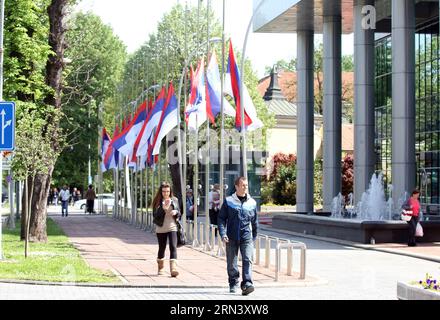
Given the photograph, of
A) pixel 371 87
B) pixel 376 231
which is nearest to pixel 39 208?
pixel 376 231

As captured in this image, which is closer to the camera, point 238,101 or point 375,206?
point 238,101

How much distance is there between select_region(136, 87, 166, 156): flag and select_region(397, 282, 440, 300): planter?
2308 cm

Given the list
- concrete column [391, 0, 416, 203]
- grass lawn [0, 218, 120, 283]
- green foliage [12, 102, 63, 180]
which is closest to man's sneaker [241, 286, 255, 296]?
grass lawn [0, 218, 120, 283]

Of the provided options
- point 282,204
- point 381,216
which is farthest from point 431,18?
point 282,204

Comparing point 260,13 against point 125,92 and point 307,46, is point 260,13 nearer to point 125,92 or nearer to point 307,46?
point 307,46

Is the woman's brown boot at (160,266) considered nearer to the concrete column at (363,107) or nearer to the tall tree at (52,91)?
the tall tree at (52,91)

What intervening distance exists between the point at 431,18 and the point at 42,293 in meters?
38.2

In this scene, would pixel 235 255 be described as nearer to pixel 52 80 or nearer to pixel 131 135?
pixel 52 80

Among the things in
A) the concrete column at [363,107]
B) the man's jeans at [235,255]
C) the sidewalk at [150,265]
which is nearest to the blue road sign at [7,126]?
the sidewalk at [150,265]

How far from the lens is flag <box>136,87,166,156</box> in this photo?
1406 inches

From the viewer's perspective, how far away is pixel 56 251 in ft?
83.4

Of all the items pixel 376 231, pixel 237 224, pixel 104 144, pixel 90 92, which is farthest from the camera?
pixel 90 92

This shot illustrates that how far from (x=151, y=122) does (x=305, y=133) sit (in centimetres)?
1626

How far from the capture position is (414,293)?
12383mm
